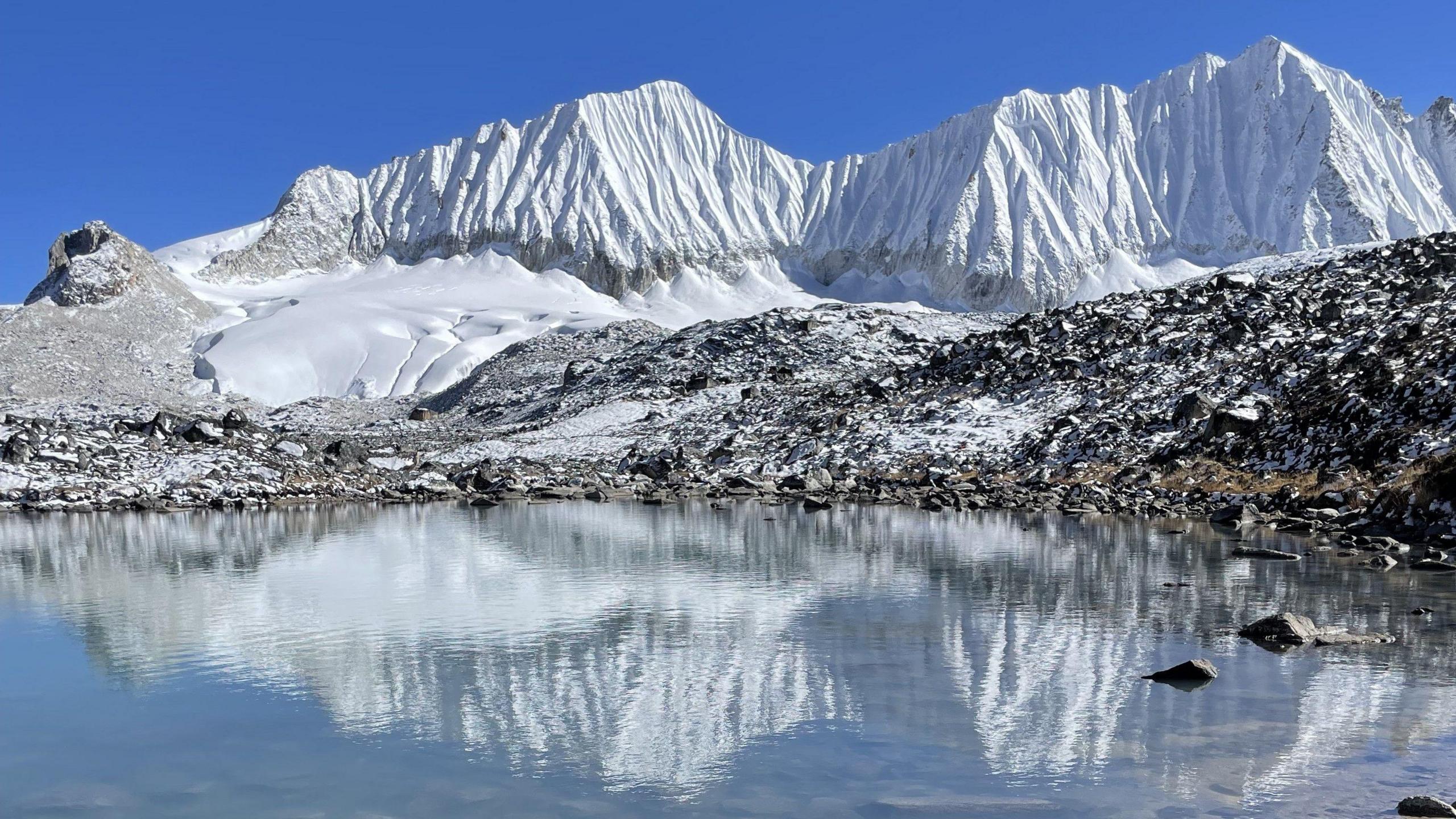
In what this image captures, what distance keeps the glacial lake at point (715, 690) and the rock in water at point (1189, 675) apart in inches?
10.6

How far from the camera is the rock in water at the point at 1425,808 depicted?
25.5 feet

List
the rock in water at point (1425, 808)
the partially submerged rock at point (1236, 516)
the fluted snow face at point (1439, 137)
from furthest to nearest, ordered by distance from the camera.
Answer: the fluted snow face at point (1439, 137) < the partially submerged rock at point (1236, 516) < the rock in water at point (1425, 808)

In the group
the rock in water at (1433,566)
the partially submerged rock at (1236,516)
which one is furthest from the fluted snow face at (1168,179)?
the rock in water at (1433,566)

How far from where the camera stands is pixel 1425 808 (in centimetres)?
779

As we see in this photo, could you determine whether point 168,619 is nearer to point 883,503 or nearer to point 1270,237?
point 883,503

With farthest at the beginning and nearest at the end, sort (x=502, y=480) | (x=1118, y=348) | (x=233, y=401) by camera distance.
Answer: (x=233, y=401), (x=1118, y=348), (x=502, y=480)

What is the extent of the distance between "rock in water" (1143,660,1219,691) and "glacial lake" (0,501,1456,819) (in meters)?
0.27

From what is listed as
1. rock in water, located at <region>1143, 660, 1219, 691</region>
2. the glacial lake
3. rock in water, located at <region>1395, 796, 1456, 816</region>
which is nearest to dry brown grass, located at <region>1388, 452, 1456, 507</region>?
the glacial lake

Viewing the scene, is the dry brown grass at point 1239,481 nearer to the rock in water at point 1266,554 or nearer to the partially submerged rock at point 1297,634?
the rock in water at point 1266,554

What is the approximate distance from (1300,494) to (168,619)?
29.8 metres

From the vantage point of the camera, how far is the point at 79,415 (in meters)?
73.9

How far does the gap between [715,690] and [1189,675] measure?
5173mm

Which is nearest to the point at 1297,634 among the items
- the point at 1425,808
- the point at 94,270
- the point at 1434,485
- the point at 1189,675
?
the point at 1189,675

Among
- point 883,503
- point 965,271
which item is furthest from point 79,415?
point 965,271
